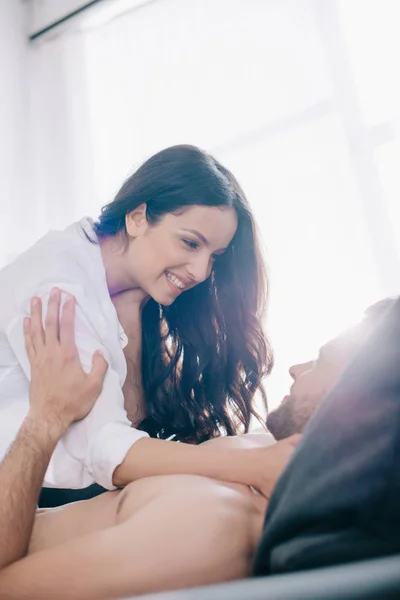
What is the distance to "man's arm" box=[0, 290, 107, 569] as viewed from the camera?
2.74 feet

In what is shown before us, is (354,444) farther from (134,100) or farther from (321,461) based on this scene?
(134,100)

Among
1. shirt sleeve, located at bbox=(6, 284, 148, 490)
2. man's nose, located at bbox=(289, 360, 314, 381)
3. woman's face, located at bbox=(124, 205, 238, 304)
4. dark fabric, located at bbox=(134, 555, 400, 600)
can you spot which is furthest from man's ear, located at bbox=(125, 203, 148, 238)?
dark fabric, located at bbox=(134, 555, 400, 600)

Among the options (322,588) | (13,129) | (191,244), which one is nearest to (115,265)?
(191,244)

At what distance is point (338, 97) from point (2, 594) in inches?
86.7

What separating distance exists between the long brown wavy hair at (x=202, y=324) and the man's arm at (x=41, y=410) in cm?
56

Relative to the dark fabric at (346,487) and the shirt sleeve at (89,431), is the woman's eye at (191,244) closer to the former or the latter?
the shirt sleeve at (89,431)

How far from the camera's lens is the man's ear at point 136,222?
1.61 meters

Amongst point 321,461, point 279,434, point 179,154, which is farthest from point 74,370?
point 179,154

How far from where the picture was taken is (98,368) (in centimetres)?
110

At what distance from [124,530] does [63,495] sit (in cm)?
74

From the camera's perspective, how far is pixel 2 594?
0.66m

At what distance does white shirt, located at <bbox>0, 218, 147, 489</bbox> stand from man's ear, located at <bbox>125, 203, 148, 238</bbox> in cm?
15

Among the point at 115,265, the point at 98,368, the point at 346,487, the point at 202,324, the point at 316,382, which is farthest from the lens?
the point at 202,324

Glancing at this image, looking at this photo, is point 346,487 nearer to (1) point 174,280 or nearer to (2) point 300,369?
(2) point 300,369
